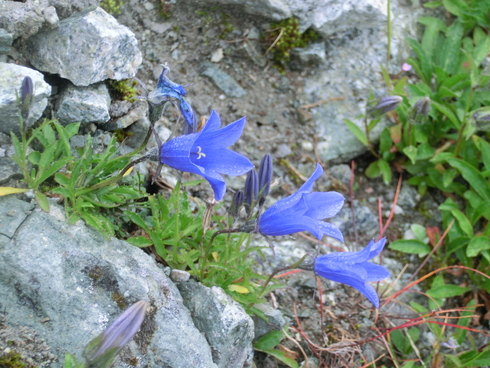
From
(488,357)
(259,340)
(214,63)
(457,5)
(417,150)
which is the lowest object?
(488,357)

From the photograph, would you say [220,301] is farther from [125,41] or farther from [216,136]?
[125,41]

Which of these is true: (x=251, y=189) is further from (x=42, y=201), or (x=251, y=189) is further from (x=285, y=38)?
(x=285, y=38)

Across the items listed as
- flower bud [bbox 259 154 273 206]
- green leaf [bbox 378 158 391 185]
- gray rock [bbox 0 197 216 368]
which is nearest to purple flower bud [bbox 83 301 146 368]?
gray rock [bbox 0 197 216 368]

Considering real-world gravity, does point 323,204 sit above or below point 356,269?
above

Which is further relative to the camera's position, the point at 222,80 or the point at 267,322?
the point at 222,80

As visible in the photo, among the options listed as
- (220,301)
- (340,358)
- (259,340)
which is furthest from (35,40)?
(340,358)

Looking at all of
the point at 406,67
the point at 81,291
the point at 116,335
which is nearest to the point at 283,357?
the point at 81,291

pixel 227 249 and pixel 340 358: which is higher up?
pixel 227 249
